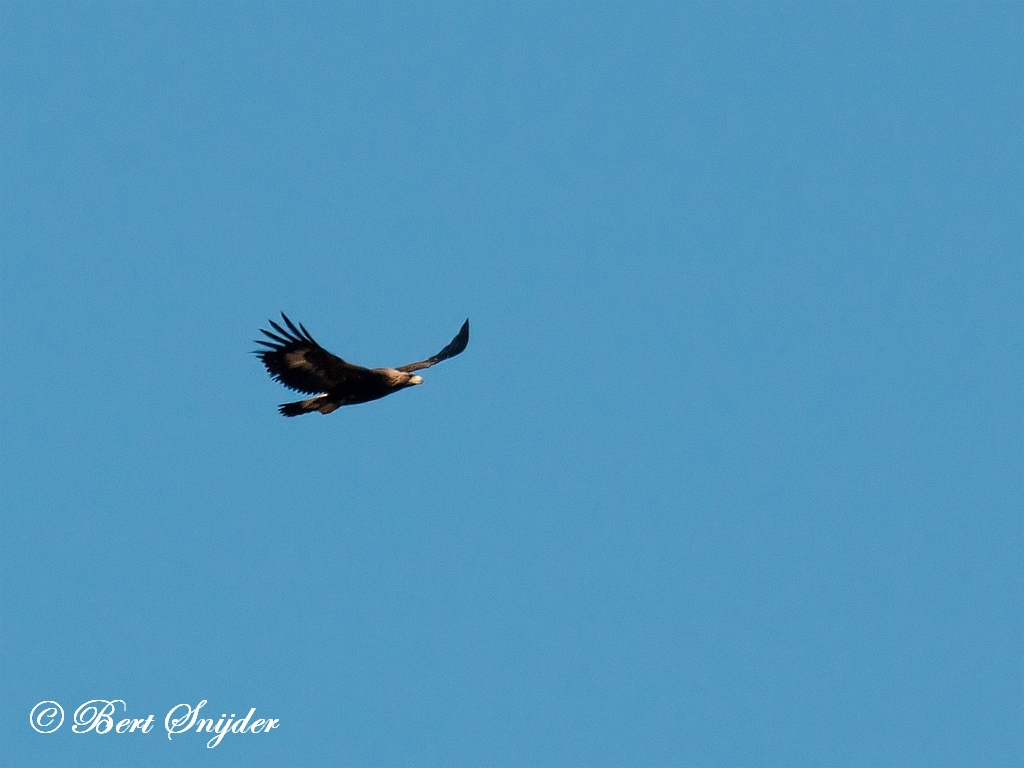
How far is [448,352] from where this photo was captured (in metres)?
27.8

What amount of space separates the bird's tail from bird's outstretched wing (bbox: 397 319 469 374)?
199cm

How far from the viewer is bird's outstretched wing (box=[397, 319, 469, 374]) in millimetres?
27188

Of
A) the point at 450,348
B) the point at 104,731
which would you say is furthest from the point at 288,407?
the point at 104,731

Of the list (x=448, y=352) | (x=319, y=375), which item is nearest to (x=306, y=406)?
(x=319, y=375)

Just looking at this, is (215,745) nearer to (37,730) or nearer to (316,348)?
(37,730)

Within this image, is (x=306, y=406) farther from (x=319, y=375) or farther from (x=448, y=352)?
(x=448, y=352)

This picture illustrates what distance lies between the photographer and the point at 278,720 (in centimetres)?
2603

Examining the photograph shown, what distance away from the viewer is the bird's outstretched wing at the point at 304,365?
77.4 ft

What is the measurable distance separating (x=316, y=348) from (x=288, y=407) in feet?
5.42

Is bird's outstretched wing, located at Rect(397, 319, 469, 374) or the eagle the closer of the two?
the eagle

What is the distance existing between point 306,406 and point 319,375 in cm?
73

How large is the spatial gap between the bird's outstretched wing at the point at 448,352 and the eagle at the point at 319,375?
4.24 feet

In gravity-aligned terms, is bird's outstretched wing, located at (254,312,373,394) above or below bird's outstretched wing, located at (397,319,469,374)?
below

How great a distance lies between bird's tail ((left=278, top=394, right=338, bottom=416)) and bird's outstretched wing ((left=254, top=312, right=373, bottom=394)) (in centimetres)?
21
